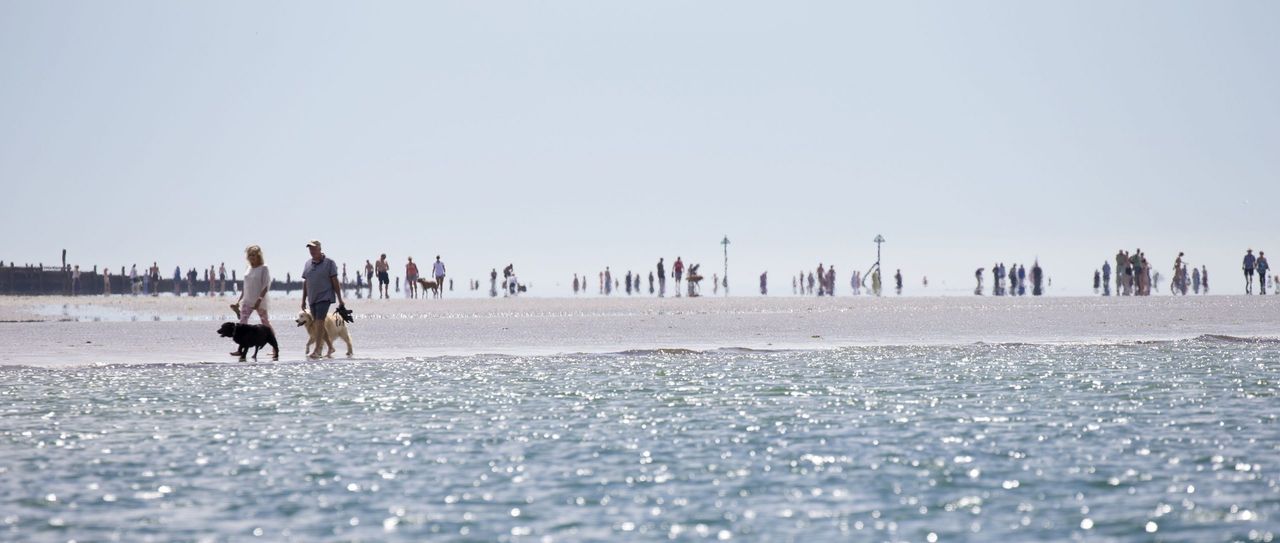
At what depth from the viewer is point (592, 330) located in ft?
88.8

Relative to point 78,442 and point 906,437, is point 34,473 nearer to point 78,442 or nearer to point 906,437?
point 78,442

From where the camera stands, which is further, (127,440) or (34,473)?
(127,440)

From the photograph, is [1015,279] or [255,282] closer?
[255,282]

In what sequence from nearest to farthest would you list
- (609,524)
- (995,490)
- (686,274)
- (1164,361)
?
1. (609,524)
2. (995,490)
3. (1164,361)
4. (686,274)

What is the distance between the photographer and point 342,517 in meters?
7.12

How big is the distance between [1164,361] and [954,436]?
8.31 meters

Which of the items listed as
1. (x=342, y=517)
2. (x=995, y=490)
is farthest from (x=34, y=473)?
(x=995, y=490)

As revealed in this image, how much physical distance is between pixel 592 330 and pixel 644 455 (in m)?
17.9

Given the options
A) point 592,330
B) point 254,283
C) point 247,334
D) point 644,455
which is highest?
point 254,283

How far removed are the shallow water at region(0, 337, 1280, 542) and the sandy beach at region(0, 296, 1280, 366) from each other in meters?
4.60

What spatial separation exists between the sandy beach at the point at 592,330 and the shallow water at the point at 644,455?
15.1ft

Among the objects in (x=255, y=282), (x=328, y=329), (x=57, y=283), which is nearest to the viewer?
(x=255, y=282)

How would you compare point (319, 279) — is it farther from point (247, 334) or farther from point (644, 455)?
point (644, 455)

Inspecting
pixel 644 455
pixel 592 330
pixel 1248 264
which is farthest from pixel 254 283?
pixel 1248 264
